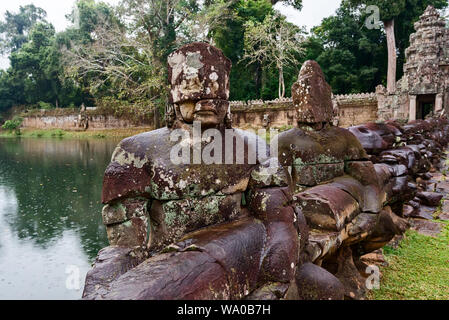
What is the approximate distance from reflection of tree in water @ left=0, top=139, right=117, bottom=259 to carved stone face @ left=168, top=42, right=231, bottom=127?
528 centimetres

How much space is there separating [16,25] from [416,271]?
59.8m

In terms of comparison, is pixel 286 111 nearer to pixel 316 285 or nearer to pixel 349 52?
pixel 349 52

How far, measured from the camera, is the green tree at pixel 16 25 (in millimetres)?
49875

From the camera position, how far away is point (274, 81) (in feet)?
98.2

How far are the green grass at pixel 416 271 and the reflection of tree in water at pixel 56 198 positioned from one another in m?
4.98

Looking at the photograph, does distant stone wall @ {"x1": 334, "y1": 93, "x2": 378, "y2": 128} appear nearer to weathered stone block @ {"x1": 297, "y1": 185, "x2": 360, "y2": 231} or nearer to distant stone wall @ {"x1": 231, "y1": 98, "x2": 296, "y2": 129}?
distant stone wall @ {"x1": 231, "y1": 98, "x2": 296, "y2": 129}

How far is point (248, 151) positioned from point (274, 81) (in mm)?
28727

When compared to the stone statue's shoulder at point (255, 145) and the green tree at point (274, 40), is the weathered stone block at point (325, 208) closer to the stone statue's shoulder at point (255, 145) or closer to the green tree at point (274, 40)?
the stone statue's shoulder at point (255, 145)

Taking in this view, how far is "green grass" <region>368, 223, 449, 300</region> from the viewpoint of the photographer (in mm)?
3199

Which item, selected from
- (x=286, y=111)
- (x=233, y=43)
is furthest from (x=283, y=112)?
(x=233, y=43)

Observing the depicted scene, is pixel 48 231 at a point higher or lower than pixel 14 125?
lower

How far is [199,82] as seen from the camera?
2000 mm


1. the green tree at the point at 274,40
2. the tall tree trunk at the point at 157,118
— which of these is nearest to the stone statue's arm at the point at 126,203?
the green tree at the point at 274,40

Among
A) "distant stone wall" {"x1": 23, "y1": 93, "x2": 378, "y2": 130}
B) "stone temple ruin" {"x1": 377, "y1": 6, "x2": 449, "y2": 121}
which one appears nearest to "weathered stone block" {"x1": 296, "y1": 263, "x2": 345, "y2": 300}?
"distant stone wall" {"x1": 23, "y1": 93, "x2": 378, "y2": 130}
